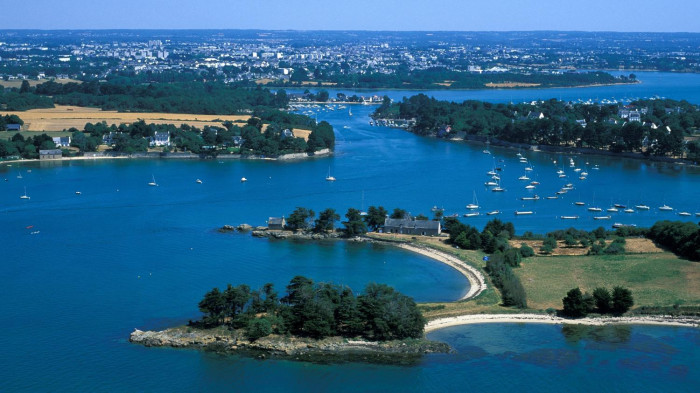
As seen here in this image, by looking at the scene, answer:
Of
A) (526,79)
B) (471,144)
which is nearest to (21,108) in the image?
(471,144)

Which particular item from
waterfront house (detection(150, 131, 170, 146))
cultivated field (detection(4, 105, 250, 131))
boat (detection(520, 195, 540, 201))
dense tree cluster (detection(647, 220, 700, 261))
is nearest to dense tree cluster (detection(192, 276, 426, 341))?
dense tree cluster (detection(647, 220, 700, 261))

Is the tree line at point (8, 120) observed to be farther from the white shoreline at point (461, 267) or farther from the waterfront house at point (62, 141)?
the white shoreline at point (461, 267)

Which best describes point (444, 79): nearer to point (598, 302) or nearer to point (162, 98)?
point (162, 98)

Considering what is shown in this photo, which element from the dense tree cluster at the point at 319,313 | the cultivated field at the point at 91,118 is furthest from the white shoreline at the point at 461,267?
the cultivated field at the point at 91,118

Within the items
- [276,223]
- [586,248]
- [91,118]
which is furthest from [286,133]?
[586,248]

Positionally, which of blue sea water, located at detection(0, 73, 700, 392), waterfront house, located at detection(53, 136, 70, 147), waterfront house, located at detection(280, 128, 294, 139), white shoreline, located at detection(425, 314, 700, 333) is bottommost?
blue sea water, located at detection(0, 73, 700, 392)

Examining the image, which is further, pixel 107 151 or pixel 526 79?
pixel 526 79

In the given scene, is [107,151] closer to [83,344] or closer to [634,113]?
[83,344]

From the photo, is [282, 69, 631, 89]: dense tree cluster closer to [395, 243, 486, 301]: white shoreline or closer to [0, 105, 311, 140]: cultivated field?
[0, 105, 311, 140]: cultivated field
